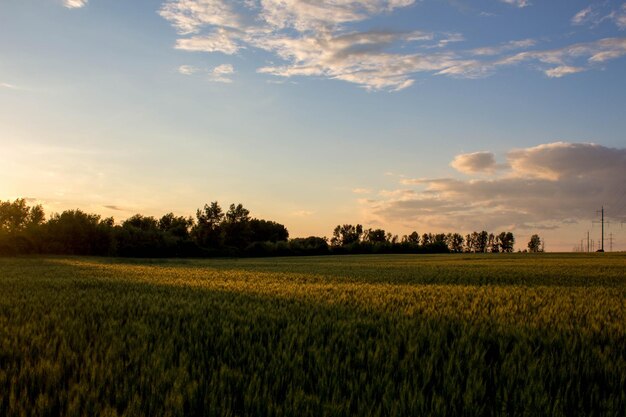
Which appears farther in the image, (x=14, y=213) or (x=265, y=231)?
(x=265, y=231)

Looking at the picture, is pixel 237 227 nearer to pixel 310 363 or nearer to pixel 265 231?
pixel 265 231

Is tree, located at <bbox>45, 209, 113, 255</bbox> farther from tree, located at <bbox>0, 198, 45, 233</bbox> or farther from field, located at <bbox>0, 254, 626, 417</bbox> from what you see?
field, located at <bbox>0, 254, 626, 417</bbox>

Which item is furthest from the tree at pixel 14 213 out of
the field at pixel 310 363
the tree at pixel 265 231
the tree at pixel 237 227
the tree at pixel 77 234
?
the field at pixel 310 363

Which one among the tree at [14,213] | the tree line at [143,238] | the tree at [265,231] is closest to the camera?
the tree line at [143,238]

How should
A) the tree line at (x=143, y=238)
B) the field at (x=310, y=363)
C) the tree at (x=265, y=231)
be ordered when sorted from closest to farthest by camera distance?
the field at (x=310, y=363), the tree line at (x=143, y=238), the tree at (x=265, y=231)

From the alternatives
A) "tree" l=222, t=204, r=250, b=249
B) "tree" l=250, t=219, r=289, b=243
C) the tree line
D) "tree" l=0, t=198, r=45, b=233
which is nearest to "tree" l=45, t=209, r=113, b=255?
the tree line

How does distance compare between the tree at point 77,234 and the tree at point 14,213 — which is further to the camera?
the tree at point 14,213

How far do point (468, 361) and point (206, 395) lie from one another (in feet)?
9.73

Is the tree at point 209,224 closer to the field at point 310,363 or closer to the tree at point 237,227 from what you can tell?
the tree at point 237,227

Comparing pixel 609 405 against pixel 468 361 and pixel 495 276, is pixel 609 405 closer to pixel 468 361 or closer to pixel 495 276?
pixel 468 361

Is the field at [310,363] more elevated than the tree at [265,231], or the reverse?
the tree at [265,231]

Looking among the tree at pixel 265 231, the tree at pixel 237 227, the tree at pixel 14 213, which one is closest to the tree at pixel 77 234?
the tree at pixel 14 213

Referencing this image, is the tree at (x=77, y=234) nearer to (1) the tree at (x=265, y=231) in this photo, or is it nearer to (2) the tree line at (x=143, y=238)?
(2) the tree line at (x=143, y=238)

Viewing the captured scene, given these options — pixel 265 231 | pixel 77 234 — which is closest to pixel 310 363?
pixel 77 234
